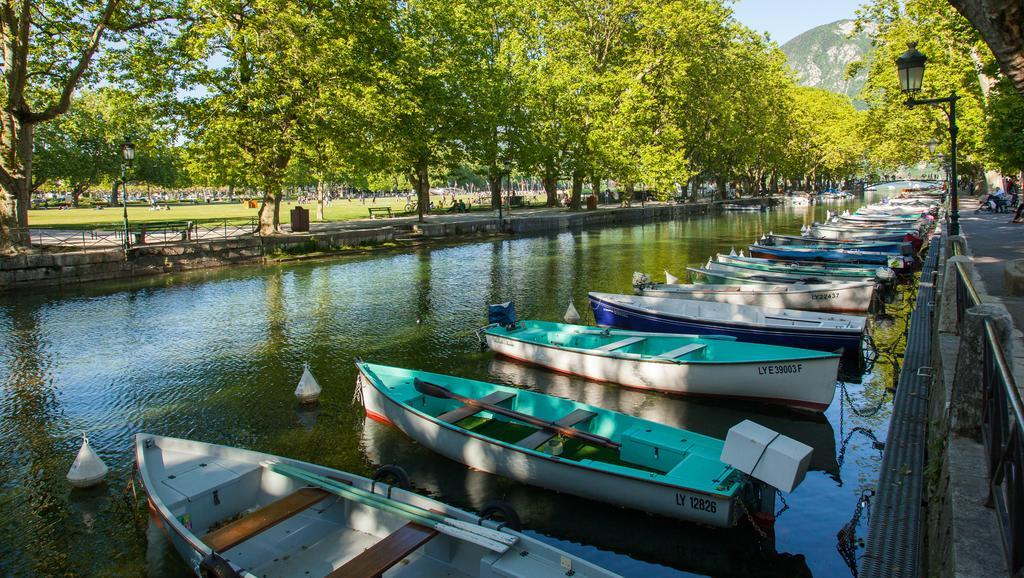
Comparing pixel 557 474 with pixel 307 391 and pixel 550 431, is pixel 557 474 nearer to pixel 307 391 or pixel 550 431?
pixel 550 431

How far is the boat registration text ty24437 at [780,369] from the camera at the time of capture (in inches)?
450

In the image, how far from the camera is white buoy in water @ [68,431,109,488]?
951 cm

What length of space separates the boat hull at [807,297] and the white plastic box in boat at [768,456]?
11708mm

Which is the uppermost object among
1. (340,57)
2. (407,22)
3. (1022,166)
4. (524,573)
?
(407,22)

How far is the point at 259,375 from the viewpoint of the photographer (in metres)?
14.7

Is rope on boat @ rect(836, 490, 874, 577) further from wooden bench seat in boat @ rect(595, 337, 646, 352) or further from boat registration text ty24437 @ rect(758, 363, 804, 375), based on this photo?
wooden bench seat in boat @ rect(595, 337, 646, 352)

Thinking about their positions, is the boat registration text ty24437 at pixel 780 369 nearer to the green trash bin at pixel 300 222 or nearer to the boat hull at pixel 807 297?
the boat hull at pixel 807 297

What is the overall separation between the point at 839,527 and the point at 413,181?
43166mm

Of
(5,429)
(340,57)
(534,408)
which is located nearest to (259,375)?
(5,429)

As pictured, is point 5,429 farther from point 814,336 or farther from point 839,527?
point 814,336

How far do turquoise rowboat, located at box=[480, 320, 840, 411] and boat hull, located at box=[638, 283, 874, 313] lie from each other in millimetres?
4973

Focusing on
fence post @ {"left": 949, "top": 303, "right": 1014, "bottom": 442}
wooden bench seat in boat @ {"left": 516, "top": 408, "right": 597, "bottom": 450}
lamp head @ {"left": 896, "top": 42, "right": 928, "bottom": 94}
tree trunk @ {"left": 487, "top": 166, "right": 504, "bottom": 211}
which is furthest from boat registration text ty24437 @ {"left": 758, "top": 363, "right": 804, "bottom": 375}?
tree trunk @ {"left": 487, "top": 166, "right": 504, "bottom": 211}

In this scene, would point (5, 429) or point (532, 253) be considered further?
point (532, 253)

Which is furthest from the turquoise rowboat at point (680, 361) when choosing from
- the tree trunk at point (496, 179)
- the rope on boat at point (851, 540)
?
the tree trunk at point (496, 179)
